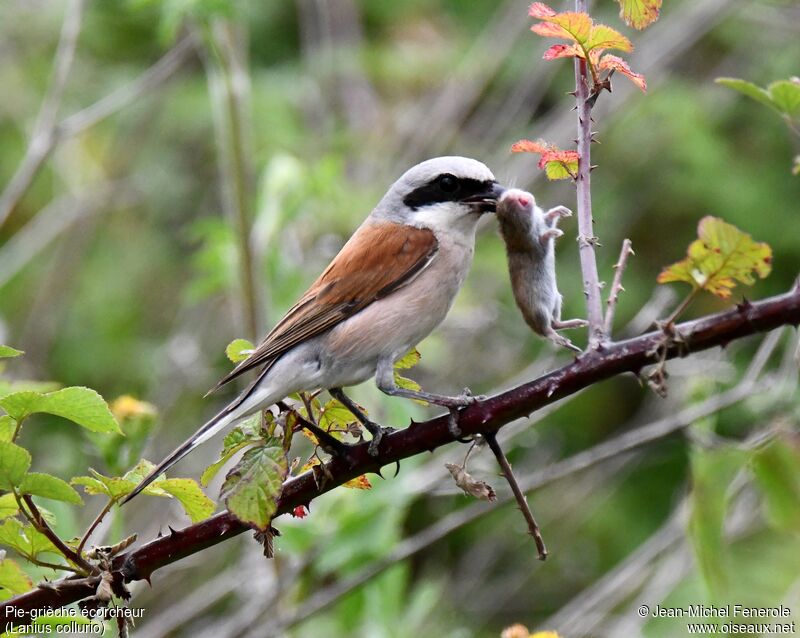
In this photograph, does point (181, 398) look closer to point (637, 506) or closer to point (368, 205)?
point (368, 205)

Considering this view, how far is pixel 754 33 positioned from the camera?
6.14 m

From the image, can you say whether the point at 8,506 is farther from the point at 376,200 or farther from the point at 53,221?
the point at 53,221

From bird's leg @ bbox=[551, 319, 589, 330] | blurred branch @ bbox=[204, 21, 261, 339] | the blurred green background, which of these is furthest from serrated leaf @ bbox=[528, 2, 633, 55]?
the blurred green background

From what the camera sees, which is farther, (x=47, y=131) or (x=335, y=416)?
(x=47, y=131)

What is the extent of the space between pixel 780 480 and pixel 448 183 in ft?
4.64

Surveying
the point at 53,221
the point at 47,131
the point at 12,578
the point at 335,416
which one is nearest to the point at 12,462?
the point at 12,578

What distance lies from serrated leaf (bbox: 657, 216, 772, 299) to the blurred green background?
2.23m

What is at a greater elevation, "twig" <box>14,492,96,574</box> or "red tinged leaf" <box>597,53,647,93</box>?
"red tinged leaf" <box>597,53,647,93</box>

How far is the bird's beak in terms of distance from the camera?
296cm

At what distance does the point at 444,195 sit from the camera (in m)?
3.11

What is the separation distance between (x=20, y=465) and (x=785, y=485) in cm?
142

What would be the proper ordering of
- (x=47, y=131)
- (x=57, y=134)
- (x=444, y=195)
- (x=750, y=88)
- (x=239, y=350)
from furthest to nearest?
(x=47, y=131)
(x=57, y=134)
(x=444, y=195)
(x=239, y=350)
(x=750, y=88)

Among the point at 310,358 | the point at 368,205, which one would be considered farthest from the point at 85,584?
the point at 368,205

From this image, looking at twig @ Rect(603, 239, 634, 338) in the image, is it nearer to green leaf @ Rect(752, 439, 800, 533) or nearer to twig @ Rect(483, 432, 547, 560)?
twig @ Rect(483, 432, 547, 560)
